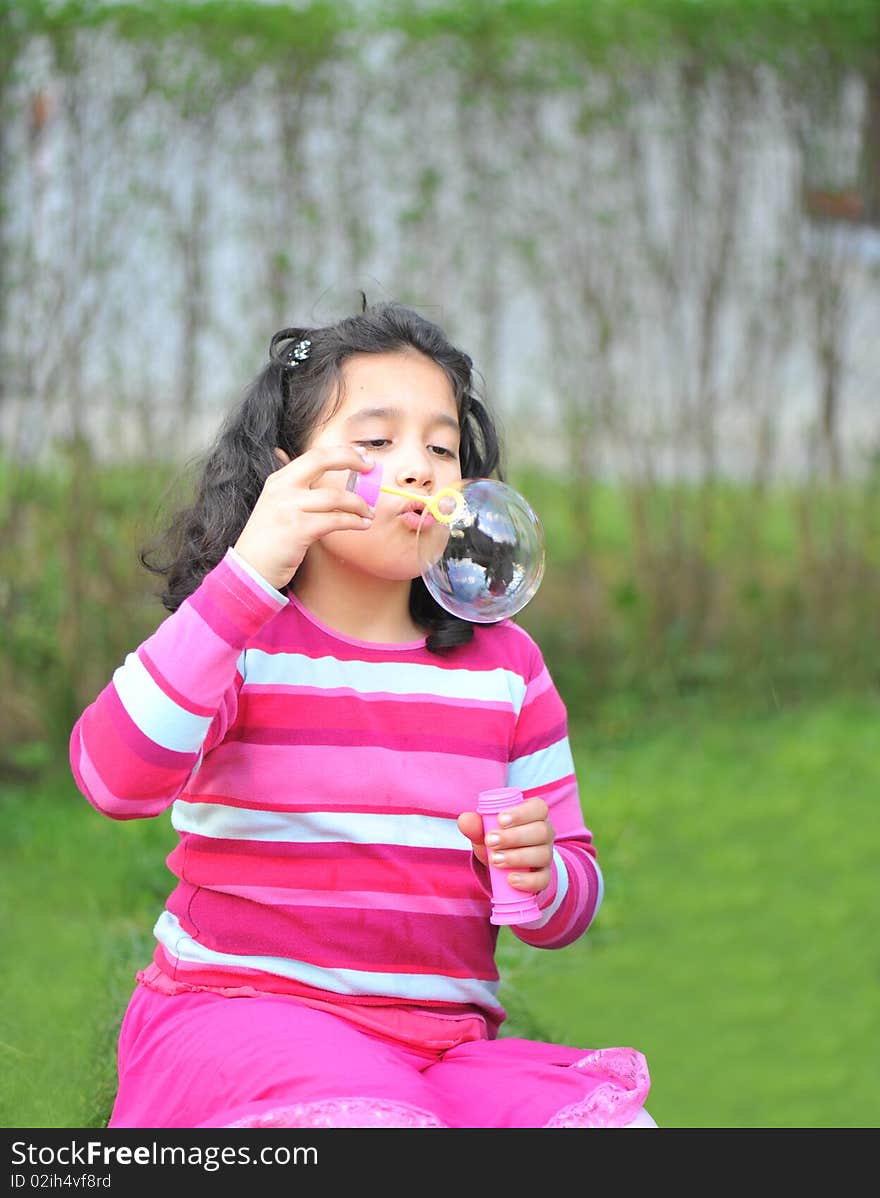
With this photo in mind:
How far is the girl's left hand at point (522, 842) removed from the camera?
1.86 m

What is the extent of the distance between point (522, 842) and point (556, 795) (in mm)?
360

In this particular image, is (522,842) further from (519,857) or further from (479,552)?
(479,552)

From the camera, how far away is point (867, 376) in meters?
5.73

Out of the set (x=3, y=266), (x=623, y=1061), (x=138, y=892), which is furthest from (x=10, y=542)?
(x=623, y=1061)

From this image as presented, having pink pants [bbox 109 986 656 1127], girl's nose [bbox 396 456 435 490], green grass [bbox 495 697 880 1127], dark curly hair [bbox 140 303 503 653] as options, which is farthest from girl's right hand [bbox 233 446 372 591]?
green grass [bbox 495 697 880 1127]

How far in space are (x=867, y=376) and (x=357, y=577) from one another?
13.2 feet

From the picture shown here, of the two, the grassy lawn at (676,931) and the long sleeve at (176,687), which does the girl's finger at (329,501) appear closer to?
the long sleeve at (176,687)

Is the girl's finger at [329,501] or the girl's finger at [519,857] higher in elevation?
the girl's finger at [329,501]

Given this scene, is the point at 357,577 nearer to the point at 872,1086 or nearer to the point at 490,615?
the point at 490,615

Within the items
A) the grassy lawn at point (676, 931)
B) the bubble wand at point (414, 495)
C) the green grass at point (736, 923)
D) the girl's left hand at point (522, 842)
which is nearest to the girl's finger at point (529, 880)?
the girl's left hand at point (522, 842)

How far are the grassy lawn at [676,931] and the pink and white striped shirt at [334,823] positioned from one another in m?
0.75

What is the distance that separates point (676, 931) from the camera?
3.94 metres

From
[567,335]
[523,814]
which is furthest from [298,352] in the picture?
[567,335]

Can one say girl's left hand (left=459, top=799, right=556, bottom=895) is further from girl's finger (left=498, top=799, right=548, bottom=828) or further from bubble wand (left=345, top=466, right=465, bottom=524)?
bubble wand (left=345, top=466, right=465, bottom=524)
